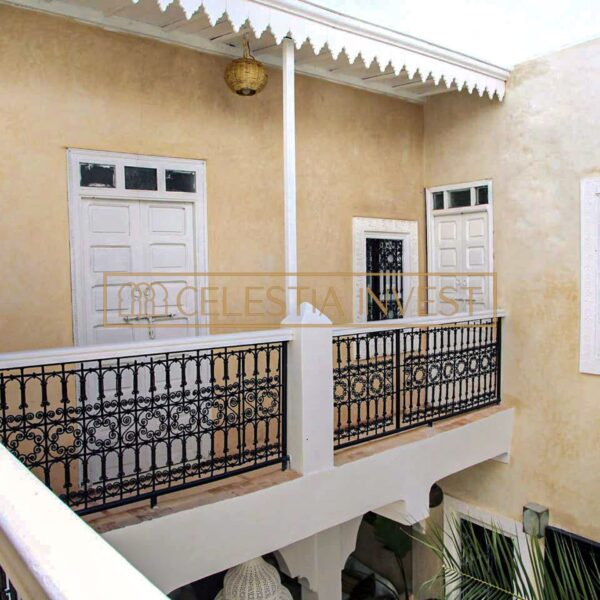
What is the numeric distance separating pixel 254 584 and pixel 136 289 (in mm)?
2632

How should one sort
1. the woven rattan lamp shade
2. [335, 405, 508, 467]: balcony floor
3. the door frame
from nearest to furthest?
[335, 405, 508, 467]: balcony floor, the woven rattan lamp shade, the door frame

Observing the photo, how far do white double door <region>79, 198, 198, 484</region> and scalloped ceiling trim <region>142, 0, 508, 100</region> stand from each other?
65.2 inches

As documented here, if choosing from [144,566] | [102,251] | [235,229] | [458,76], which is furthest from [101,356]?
[458,76]

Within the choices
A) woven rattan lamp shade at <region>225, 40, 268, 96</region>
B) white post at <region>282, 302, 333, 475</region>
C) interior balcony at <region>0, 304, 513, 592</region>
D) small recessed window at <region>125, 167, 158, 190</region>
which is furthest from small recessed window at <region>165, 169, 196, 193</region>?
white post at <region>282, 302, 333, 475</region>

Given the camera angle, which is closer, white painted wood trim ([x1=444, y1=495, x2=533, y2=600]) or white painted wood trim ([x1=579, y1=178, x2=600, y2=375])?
white painted wood trim ([x1=579, y1=178, x2=600, y2=375])

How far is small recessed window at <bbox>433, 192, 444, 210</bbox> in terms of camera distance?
6832 mm

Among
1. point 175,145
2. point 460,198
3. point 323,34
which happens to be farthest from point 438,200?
point 175,145

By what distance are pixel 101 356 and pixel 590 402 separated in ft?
14.3

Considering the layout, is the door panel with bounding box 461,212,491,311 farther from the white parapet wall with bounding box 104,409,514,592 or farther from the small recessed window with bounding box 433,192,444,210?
the white parapet wall with bounding box 104,409,514,592

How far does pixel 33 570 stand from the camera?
2.77 feet

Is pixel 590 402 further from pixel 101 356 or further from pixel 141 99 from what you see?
pixel 141 99

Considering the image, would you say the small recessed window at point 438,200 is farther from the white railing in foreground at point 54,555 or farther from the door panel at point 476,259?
the white railing in foreground at point 54,555

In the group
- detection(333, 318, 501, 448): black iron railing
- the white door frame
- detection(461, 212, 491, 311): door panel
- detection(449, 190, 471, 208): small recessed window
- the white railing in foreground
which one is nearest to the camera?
the white railing in foreground

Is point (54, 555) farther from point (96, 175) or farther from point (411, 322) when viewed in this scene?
point (411, 322)
